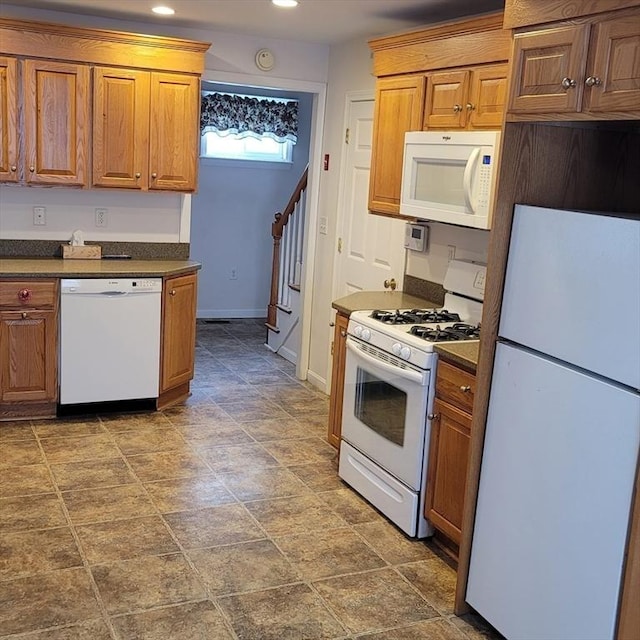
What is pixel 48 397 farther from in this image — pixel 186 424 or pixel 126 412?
pixel 186 424

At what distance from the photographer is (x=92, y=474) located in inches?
155

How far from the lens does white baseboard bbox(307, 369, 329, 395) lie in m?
5.68

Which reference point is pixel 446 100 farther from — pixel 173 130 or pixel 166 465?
pixel 166 465

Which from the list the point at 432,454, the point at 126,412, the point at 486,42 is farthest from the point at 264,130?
the point at 432,454

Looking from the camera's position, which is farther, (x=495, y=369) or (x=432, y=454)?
(x=432, y=454)

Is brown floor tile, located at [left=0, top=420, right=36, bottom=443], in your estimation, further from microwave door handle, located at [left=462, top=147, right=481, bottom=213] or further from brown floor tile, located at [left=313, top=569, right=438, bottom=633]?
microwave door handle, located at [left=462, top=147, right=481, bottom=213]

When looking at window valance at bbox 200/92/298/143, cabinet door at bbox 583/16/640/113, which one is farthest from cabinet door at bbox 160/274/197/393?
cabinet door at bbox 583/16/640/113

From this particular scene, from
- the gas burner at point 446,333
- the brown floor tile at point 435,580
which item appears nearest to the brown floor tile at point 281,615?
the brown floor tile at point 435,580

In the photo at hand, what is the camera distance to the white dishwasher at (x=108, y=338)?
15.0ft

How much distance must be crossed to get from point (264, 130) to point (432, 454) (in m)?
4.96

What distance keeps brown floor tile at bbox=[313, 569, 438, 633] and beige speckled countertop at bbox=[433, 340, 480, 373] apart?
88cm

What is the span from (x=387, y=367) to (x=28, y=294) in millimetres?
2192

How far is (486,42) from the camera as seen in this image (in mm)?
3359

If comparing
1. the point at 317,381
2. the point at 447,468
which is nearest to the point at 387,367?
the point at 447,468
